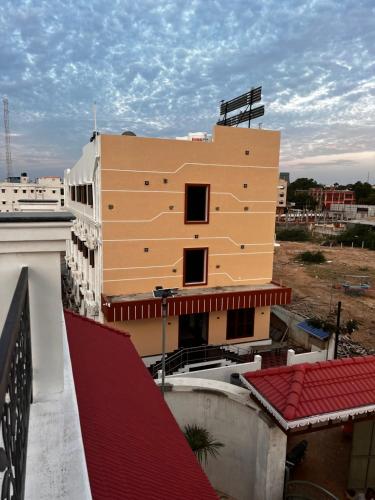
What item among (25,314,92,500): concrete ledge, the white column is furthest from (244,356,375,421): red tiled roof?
the white column

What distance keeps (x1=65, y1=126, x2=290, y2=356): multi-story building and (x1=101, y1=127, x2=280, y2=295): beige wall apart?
0.13ft

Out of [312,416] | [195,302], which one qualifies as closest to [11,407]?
[312,416]

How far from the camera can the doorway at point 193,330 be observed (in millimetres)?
16078

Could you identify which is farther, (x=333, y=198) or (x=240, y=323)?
(x=333, y=198)

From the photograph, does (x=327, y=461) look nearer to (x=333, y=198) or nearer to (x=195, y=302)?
(x=195, y=302)

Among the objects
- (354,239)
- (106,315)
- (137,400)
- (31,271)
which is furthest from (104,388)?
(354,239)

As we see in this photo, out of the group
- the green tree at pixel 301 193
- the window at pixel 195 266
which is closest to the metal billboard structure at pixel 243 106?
the window at pixel 195 266

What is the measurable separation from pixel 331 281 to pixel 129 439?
120 ft

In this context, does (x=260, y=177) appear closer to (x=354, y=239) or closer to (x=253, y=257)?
(x=253, y=257)

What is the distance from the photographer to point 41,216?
2.90 m

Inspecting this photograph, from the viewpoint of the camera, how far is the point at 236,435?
8.60 metres

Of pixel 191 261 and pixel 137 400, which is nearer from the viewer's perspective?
pixel 137 400

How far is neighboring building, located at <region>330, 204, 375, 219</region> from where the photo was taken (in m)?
85.4

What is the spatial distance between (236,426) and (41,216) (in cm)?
755
